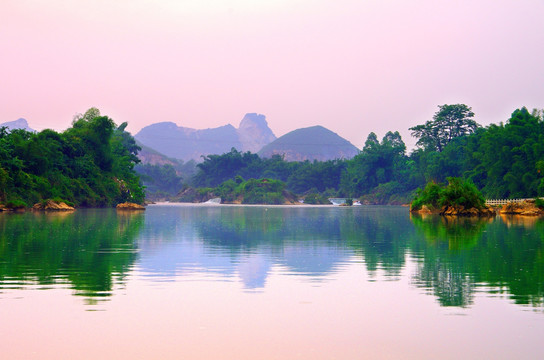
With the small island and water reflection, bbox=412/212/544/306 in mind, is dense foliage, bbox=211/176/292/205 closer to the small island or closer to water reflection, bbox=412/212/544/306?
the small island

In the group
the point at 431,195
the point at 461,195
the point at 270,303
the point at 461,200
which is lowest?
the point at 270,303

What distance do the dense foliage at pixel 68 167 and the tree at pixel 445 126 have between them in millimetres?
70416

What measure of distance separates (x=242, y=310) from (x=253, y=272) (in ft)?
18.9

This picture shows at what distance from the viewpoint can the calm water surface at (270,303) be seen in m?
9.73

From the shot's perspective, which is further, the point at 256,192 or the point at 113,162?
the point at 256,192

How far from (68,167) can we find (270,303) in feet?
255

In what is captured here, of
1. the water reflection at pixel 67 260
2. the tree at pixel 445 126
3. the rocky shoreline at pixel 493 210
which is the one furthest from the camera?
the tree at pixel 445 126

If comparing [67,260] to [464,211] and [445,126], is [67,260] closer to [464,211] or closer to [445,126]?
[464,211]

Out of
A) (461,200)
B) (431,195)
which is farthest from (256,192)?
(461,200)

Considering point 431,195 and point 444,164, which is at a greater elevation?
point 444,164

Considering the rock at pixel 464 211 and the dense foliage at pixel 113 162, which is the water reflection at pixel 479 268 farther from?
the dense foliage at pixel 113 162

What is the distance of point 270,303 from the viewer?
13367mm

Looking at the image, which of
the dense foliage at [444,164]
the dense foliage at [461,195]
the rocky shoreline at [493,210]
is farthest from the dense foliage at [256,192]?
the dense foliage at [461,195]

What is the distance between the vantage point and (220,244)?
28359 mm
